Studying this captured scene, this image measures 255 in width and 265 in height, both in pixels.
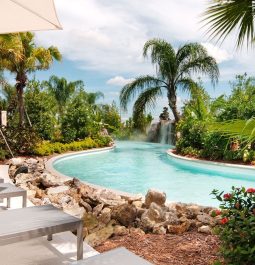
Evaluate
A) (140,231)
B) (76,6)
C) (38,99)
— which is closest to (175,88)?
(38,99)

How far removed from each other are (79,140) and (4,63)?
5896mm

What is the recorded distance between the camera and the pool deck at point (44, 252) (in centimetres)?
358

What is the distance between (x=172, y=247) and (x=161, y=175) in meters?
8.29

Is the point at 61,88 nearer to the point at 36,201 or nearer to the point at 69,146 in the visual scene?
the point at 69,146

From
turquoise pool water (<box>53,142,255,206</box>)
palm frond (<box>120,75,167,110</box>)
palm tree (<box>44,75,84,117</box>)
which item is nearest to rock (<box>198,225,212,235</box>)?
turquoise pool water (<box>53,142,255,206</box>)

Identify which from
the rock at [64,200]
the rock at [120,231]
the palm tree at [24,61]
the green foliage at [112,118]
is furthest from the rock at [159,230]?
the green foliage at [112,118]

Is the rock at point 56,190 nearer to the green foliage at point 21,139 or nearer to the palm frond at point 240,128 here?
the palm frond at point 240,128

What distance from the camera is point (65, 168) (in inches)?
544

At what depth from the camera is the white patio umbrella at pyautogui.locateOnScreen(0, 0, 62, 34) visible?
4.46 meters

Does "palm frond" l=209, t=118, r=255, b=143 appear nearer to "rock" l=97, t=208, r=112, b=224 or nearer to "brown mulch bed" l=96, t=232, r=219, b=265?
"brown mulch bed" l=96, t=232, r=219, b=265

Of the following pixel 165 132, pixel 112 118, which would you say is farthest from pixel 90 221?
pixel 112 118

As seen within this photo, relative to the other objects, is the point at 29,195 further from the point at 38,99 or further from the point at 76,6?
Answer: the point at 38,99

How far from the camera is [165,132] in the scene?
→ 27.4 m

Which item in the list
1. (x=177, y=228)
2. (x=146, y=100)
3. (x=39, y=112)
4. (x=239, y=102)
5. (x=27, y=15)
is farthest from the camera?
(x=146, y=100)
